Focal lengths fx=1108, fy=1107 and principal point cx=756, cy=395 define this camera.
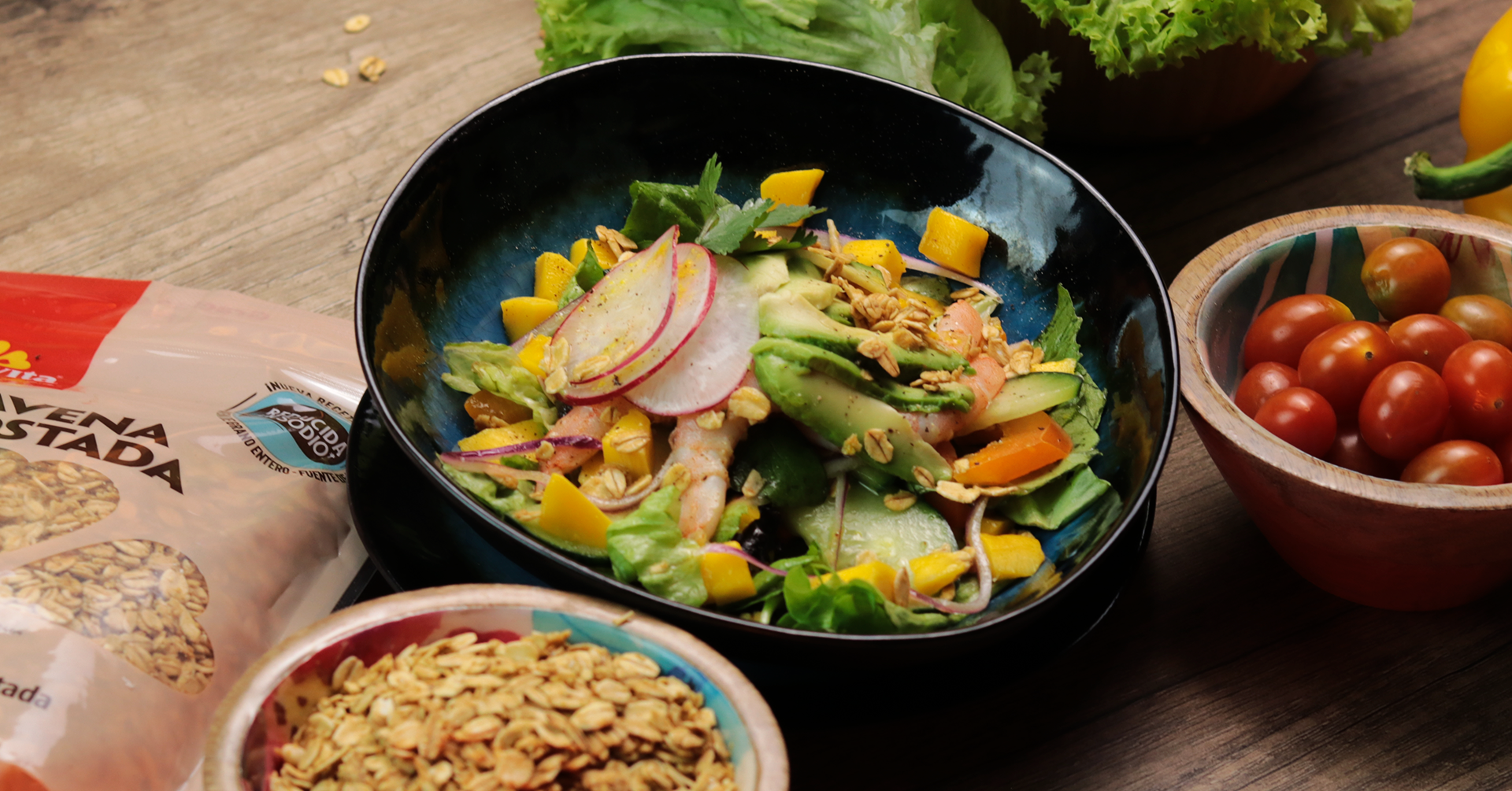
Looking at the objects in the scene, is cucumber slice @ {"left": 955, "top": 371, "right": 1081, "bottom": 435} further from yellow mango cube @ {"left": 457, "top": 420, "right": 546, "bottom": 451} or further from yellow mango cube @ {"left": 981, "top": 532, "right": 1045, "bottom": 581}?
yellow mango cube @ {"left": 457, "top": 420, "right": 546, "bottom": 451}

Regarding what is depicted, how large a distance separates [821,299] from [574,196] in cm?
50

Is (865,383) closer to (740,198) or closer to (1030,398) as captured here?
(1030,398)

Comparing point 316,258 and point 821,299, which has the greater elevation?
point 821,299

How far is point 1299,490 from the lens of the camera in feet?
4.29

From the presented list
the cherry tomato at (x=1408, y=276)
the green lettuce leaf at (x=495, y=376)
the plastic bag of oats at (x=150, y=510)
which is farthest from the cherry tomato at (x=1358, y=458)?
the plastic bag of oats at (x=150, y=510)

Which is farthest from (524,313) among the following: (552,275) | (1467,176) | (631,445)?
(1467,176)

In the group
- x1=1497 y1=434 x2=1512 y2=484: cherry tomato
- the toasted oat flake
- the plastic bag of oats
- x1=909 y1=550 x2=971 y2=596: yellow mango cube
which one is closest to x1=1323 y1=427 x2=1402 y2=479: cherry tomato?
x1=1497 y1=434 x2=1512 y2=484: cherry tomato

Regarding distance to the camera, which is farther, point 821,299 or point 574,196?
point 574,196

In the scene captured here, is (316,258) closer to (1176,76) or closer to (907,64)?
(907,64)

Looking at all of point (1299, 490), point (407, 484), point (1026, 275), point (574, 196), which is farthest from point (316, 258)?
point (1299, 490)

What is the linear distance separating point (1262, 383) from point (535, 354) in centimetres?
100

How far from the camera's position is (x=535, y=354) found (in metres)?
1.55

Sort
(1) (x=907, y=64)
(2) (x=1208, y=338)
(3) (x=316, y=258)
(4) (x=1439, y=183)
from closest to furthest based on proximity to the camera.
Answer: (2) (x=1208, y=338) → (4) (x=1439, y=183) → (1) (x=907, y=64) → (3) (x=316, y=258)

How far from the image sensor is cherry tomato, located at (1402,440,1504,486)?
1.34m
